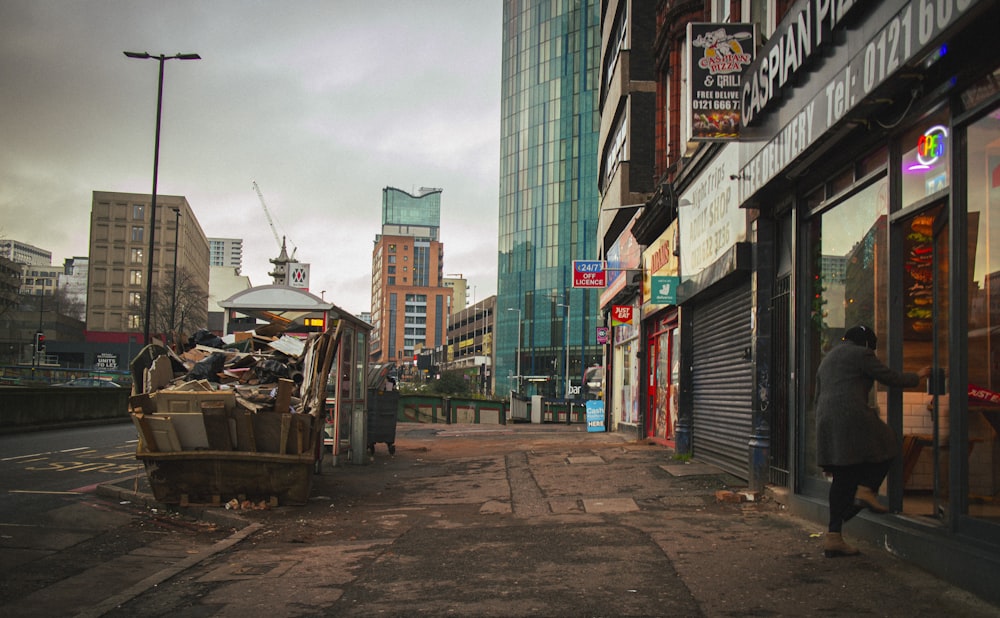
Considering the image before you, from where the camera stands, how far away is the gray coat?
615 cm

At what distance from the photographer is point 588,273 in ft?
85.7

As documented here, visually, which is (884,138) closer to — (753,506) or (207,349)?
(753,506)

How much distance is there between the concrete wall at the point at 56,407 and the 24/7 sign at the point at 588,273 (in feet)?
51.4

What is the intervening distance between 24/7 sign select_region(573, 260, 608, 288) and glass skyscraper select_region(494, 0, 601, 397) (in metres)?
68.2

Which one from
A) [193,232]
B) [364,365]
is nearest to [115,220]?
[193,232]

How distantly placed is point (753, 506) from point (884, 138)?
13.8 feet

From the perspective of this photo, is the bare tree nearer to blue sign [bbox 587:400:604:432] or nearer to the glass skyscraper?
the glass skyscraper

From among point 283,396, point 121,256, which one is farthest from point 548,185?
point 283,396

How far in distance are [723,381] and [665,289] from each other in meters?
3.51

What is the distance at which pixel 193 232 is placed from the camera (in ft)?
413

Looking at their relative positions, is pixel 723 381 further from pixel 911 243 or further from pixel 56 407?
pixel 56 407

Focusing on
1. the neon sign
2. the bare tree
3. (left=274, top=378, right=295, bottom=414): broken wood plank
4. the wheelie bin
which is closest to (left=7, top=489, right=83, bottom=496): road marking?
(left=274, top=378, right=295, bottom=414): broken wood plank

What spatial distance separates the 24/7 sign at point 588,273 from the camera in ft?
82.1

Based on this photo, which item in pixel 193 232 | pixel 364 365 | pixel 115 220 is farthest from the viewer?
pixel 193 232
